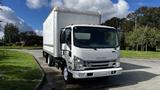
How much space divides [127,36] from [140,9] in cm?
4091

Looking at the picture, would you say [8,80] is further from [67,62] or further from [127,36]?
[127,36]

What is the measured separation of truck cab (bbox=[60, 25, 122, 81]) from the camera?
10.6 m

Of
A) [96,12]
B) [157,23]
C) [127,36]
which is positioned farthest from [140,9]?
[96,12]

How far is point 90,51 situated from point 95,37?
0.87 metres

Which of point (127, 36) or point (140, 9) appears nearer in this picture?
point (127, 36)

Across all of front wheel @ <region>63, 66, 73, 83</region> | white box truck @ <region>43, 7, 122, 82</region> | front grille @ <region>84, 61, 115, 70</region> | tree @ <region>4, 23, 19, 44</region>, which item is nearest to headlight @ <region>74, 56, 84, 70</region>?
white box truck @ <region>43, 7, 122, 82</region>

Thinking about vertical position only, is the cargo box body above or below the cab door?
above

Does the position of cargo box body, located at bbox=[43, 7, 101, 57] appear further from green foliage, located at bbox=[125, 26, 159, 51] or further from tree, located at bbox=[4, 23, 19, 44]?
tree, located at bbox=[4, 23, 19, 44]

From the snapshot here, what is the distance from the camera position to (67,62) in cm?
1153

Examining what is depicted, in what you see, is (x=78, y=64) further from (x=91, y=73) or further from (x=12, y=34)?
(x=12, y=34)

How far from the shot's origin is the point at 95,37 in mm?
11188

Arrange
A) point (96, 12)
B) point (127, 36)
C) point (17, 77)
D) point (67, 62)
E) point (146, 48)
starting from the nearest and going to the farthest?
point (67, 62) → point (17, 77) → point (96, 12) → point (146, 48) → point (127, 36)

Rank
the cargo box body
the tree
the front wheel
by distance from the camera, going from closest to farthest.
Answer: the front wheel < the cargo box body < the tree

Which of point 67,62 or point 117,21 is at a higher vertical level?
point 117,21
